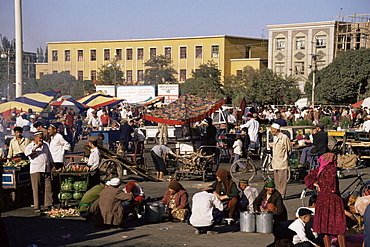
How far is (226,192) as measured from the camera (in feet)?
35.4

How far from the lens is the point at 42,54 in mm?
112500

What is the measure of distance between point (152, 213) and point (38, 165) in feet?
8.51

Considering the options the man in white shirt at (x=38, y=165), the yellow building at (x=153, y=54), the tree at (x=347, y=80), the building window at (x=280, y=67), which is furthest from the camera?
the yellow building at (x=153, y=54)

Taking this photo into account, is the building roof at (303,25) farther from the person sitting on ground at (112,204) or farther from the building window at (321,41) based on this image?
the person sitting on ground at (112,204)

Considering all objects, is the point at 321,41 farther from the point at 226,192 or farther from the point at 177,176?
the point at 226,192

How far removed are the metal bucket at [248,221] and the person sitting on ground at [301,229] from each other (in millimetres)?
1521

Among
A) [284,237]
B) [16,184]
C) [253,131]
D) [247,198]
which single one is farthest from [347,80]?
[284,237]

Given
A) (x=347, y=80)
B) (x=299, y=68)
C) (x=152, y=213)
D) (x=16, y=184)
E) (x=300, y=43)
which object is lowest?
(x=152, y=213)

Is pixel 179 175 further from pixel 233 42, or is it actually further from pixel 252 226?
pixel 233 42

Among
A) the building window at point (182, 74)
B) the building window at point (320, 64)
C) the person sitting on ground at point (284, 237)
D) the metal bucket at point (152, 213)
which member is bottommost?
the metal bucket at point (152, 213)

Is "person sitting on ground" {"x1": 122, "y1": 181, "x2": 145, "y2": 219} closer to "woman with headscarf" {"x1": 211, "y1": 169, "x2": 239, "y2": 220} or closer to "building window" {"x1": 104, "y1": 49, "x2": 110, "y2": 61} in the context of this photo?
"woman with headscarf" {"x1": 211, "y1": 169, "x2": 239, "y2": 220}

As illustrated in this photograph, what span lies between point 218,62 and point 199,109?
66.6 metres

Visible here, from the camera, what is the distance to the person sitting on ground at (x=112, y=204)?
10.1m

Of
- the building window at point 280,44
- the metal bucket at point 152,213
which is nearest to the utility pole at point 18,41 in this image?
the metal bucket at point 152,213
